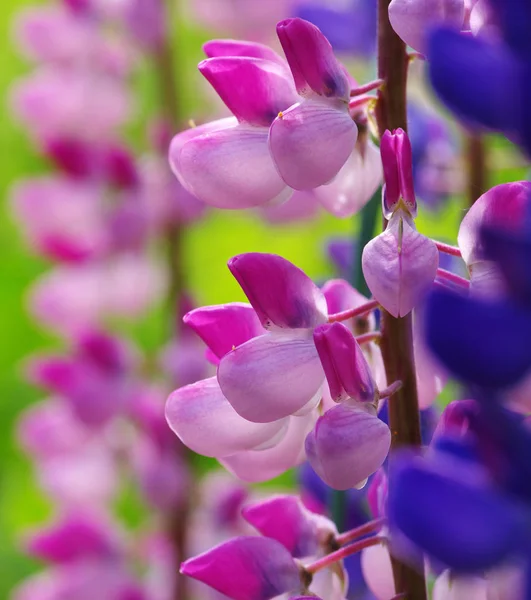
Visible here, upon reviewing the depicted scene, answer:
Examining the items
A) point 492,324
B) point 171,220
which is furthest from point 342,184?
point 171,220

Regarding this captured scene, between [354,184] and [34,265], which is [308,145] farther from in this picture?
[34,265]

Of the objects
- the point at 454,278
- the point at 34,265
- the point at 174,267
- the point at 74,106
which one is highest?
the point at 454,278

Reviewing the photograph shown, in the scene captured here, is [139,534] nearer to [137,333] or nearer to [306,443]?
[306,443]

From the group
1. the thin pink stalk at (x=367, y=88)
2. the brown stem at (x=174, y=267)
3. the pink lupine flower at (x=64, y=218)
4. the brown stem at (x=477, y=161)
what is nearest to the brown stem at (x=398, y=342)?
the thin pink stalk at (x=367, y=88)

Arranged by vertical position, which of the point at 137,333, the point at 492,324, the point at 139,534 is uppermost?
the point at 492,324

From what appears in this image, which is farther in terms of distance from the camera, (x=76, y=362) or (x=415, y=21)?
(x=76, y=362)

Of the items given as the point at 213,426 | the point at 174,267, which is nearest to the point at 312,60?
the point at 213,426

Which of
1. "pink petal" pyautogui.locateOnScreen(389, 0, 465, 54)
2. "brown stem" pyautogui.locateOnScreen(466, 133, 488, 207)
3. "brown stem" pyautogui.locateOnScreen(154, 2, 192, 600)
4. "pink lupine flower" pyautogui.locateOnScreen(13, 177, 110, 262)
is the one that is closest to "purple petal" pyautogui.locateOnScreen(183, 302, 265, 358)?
"pink petal" pyautogui.locateOnScreen(389, 0, 465, 54)
